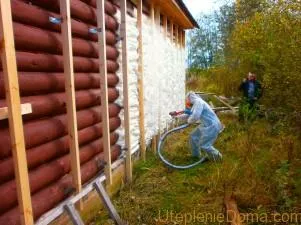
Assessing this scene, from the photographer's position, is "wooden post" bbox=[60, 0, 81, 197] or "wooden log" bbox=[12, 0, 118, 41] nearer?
"wooden log" bbox=[12, 0, 118, 41]

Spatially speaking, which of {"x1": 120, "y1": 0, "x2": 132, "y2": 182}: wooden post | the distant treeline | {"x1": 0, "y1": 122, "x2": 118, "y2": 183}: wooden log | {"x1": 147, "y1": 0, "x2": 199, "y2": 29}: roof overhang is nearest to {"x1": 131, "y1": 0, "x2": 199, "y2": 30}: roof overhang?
{"x1": 147, "y1": 0, "x2": 199, "y2": 29}: roof overhang

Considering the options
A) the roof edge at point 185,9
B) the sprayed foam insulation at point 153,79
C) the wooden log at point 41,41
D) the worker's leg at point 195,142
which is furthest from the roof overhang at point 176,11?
the wooden log at point 41,41

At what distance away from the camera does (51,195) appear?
3361mm

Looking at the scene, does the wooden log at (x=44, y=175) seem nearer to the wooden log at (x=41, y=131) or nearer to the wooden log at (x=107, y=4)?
the wooden log at (x=41, y=131)

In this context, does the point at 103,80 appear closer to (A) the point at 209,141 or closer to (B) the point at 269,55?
(A) the point at 209,141

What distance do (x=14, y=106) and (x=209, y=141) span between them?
474cm

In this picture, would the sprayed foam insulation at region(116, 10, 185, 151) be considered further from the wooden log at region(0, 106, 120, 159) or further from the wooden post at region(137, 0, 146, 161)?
the wooden log at region(0, 106, 120, 159)

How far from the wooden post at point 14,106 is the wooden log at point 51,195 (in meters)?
0.27

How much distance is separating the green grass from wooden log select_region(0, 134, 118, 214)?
83 cm

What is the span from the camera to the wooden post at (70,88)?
329 cm

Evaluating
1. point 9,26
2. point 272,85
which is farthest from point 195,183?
point 9,26

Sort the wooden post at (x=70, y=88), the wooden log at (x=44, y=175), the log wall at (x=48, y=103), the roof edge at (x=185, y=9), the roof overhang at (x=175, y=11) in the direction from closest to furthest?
the wooden log at (x=44, y=175) → the log wall at (x=48, y=103) → the wooden post at (x=70, y=88) → the roof overhang at (x=175, y=11) → the roof edge at (x=185, y=9)

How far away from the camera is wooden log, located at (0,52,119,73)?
302cm

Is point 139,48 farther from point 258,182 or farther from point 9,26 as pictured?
point 9,26
